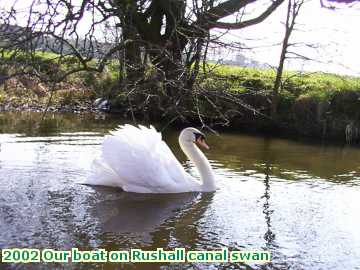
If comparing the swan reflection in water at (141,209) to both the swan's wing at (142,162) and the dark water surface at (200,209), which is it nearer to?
the dark water surface at (200,209)

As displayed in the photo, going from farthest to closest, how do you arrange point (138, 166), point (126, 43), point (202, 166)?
point (202, 166)
point (138, 166)
point (126, 43)

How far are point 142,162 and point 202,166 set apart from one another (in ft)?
4.22

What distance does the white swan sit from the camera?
9.80 m

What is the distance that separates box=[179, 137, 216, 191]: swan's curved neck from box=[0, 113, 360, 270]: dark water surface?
248mm

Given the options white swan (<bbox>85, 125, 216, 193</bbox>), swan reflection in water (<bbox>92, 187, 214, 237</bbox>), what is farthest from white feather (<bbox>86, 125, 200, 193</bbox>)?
swan reflection in water (<bbox>92, 187, 214, 237</bbox>)

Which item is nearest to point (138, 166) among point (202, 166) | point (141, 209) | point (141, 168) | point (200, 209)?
point (141, 168)

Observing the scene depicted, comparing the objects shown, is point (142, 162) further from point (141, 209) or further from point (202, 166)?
point (202, 166)

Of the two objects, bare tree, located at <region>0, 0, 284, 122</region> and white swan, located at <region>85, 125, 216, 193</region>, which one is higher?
bare tree, located at <region>0, 0, 284, 122</region>

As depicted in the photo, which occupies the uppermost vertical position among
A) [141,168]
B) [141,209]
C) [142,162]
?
[142,162]

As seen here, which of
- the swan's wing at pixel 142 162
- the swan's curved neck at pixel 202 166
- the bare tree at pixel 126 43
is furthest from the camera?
the swan's curved neck at pixel 202 166

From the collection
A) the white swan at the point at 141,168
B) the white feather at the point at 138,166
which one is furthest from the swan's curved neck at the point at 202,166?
the white feather at the point at 138,166

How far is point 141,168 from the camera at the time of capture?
9.80 meters

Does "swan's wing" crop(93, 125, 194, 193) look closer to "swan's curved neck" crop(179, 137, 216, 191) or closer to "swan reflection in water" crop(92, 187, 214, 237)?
"swan reflection in water" crop(92, 187, 214, 237)

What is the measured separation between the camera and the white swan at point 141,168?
9805 mm
